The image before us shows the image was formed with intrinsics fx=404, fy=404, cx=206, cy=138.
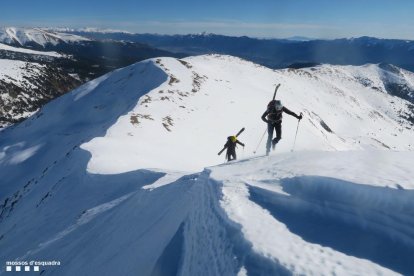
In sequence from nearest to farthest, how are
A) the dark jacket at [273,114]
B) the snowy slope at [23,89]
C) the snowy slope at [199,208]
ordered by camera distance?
the snowy slope at [199,208] < the dark jacket at [273,114] < the snowy slope at [23,89]

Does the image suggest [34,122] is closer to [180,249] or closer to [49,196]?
[49,196]

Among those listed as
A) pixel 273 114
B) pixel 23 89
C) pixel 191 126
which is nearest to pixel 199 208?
pixel 273 114

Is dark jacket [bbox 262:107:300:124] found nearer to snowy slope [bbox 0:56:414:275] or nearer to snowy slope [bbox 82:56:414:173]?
snowy slope [bbox 0:56:414:275]

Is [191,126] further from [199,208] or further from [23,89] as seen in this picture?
[23,89]

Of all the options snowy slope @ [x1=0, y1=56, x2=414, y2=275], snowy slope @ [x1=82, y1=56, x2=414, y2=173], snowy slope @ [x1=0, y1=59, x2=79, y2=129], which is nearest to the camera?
snowy slope @ [x1=0, y1=56, x2=414, y2=275]

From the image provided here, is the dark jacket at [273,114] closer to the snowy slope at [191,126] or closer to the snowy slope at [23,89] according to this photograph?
the snowy slope at [191,126]

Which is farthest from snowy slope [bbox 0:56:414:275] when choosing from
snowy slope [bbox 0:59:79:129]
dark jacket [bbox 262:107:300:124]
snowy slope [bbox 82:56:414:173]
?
snowy slope [bbox 0:59:79:129]

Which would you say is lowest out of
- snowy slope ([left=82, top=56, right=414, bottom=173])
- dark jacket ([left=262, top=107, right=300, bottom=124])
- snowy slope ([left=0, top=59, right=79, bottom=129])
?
snowy slope ([left=0, top=59, right=79, bottom=129])

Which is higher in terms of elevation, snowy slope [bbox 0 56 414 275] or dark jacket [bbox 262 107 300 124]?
dark jacket [bbox 262 107 300 124]

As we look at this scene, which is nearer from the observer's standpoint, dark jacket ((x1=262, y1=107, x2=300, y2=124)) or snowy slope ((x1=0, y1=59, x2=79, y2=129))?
dark jacket ((x1=262, y1=107, x2=300, y2=124))

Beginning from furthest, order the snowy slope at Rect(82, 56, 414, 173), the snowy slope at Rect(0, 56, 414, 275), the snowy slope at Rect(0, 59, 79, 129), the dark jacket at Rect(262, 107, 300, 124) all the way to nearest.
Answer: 1. the snowy slope at Rect(0, 59, 79, 129)
2. the snowy slope at Rect(82, 56, 414, 173)
3. the dark jacket at Rect(262, 107, 300, 124)
4. the snowy slope at Rect(0, 56, 414, 275)

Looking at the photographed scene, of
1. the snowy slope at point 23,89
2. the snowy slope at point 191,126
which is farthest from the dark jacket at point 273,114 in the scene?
the snowy slope at point 23,89

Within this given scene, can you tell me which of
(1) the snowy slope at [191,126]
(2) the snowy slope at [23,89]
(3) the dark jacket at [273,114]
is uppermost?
(3) the dark jacket at [273,114]

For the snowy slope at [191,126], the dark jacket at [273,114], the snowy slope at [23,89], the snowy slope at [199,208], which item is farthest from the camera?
the snowy slope at [23,89]
